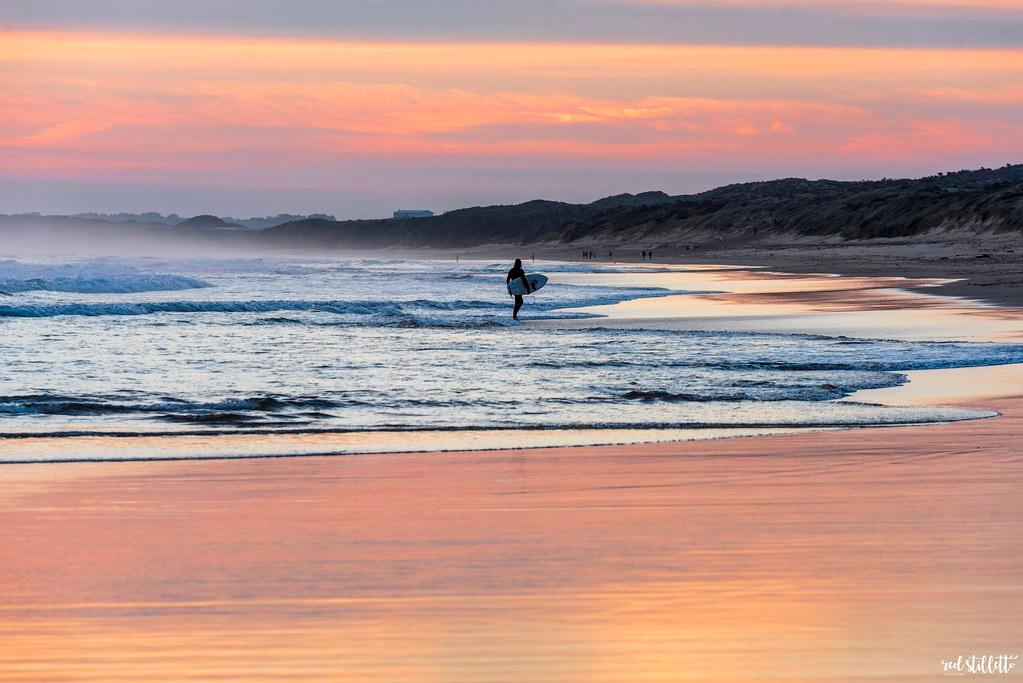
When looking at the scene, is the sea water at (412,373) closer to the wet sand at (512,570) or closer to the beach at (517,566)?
the beach at (517,566)

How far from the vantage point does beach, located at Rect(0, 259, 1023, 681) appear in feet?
14.1

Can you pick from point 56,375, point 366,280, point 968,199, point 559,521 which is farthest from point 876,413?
point 968,199

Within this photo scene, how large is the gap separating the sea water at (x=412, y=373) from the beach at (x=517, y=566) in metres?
2.07

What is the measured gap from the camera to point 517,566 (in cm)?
548

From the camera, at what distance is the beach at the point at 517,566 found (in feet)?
14.1

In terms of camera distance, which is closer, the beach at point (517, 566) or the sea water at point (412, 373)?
the beach at point (517, 566)

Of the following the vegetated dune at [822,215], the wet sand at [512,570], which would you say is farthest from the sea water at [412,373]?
the vegetated dune at [822,215]

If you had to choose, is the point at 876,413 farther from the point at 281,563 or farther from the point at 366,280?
the point at 366,280

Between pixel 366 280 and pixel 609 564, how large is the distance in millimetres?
46460

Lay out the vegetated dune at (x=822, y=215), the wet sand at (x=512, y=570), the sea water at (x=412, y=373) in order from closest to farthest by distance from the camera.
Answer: the wet sand at (x=512, y=570) < the sea water at (x=412, y=373) < the vegetated dune at (x=822, y=215)

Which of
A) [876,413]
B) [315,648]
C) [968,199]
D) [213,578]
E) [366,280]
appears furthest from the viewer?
[968,199]

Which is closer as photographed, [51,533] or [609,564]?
[609,564]

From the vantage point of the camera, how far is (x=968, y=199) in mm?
93438

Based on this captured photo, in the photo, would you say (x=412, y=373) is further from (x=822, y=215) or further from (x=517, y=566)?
(x=822, y=215)
